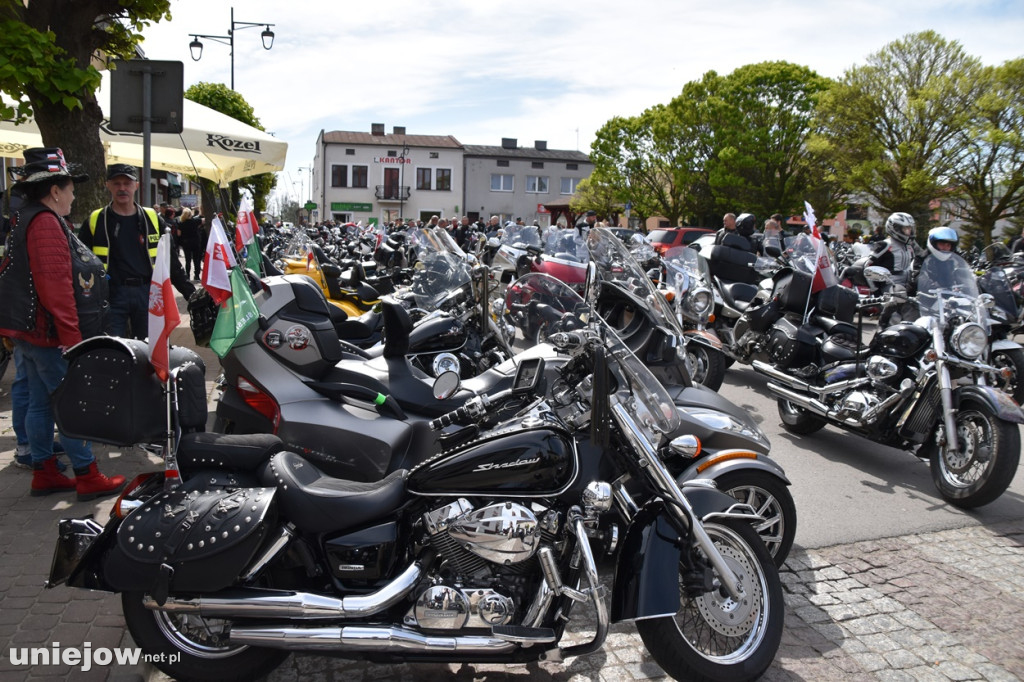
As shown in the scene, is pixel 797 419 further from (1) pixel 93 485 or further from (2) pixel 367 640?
(1) pixel 93 485

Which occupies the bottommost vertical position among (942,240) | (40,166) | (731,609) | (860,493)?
(860,493)

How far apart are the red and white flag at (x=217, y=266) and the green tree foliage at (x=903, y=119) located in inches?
1087

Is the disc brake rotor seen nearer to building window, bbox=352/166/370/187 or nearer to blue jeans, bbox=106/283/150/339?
blue jeans, bbox=106/283/150/339

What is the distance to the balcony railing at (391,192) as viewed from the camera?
64.9 metres

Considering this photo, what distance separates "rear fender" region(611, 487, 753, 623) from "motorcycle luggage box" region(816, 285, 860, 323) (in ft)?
15.5

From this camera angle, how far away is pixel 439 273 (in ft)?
23.1

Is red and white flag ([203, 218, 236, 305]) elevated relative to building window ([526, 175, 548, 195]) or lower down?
lower down

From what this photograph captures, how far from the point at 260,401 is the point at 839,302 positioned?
5147 millimetres

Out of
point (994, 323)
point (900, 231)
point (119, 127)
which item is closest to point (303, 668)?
point (119, 127)

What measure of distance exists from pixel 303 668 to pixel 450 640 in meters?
0.86

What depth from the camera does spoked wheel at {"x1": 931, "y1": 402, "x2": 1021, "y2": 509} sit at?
4695 millimetres

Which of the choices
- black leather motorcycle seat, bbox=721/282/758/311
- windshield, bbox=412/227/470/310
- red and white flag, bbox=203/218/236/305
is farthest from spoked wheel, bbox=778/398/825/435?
red and white flag, bbox=203/218/236/305

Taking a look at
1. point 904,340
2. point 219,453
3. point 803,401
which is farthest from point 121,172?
point 904,340

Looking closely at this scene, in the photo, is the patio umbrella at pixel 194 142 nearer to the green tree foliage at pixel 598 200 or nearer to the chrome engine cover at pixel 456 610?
the chrome engine cover at pixel 456 610
